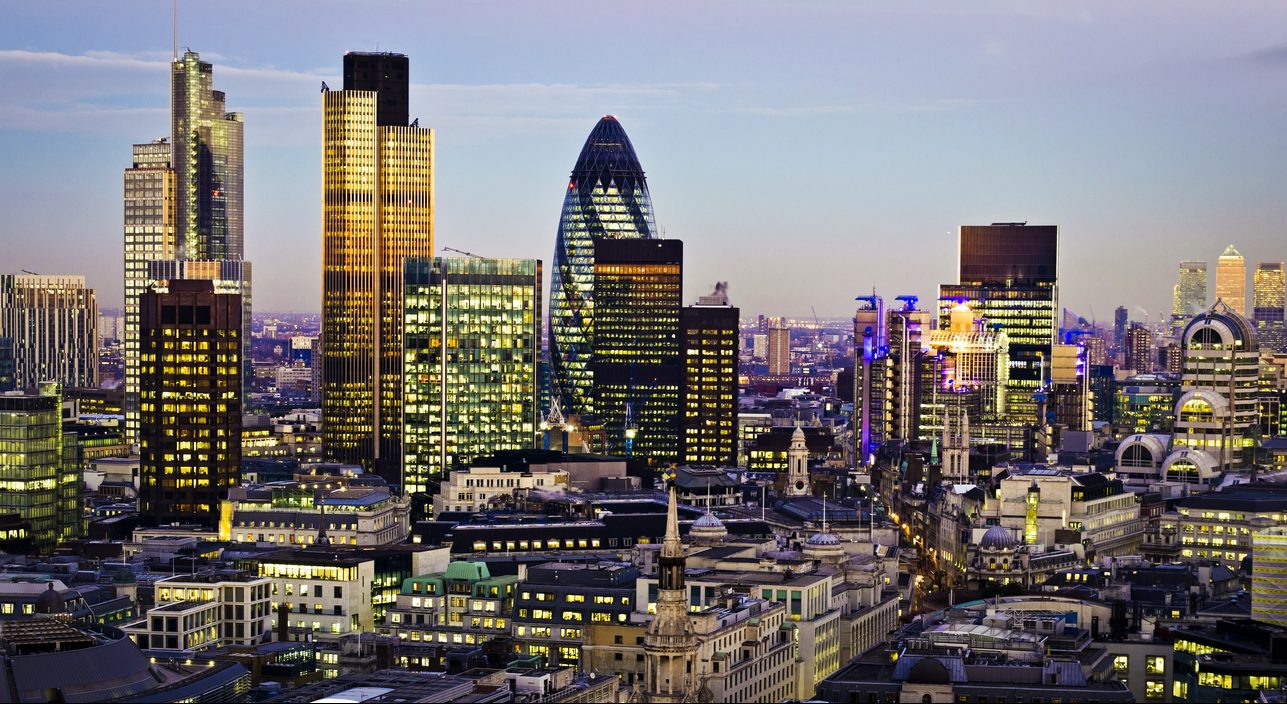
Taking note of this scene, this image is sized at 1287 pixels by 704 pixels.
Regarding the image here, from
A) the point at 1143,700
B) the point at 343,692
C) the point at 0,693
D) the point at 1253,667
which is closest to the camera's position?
the point at 0,693

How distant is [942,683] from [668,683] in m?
22.4

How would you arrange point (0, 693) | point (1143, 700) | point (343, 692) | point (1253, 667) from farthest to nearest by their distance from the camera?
1. point (1143, 700)
2. point (1253, 667)
3. point (343, 692)
4. point (0, 693)

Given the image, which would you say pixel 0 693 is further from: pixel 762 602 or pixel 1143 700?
pixel 1143 700

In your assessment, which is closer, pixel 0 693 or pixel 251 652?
pixel 0 693

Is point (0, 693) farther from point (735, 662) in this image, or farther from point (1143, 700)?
point (1143, 700)

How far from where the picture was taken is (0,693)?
144 meters

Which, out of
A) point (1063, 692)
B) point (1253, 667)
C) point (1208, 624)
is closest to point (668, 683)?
point (1063, 692)

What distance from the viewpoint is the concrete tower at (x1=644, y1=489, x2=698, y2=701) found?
14362 centimetres

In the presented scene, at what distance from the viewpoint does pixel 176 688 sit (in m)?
150

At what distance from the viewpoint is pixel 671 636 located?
14362cm

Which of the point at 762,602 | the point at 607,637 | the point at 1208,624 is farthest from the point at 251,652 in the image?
the point at 1208,624

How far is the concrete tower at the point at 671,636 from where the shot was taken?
471 ft

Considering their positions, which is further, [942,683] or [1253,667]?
[1253,667]

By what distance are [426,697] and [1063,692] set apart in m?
41.2
